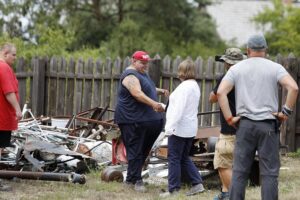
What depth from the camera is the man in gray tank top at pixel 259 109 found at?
7.08 meters

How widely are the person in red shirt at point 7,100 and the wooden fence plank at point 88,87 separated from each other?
6.03 m

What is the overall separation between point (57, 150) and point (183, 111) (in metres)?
2.39

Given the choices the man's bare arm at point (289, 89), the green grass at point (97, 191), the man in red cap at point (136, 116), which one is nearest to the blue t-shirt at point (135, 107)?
the man in red cap at point (136, 116)

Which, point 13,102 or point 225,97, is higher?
point 225,97

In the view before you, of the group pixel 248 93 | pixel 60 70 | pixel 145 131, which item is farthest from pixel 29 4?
pixel 248 93

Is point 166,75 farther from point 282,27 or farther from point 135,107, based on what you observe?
point 282,27

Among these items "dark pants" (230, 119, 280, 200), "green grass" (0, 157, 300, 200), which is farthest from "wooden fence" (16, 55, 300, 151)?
"dark pants" (230, 119, 280, 200)

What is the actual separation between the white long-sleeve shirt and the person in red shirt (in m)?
1.89

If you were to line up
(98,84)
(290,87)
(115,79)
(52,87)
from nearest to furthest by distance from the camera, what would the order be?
(290,87)
(115,79)
(98,84)
(52,87)

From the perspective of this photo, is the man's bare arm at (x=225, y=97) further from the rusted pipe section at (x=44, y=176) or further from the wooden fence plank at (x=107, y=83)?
the wooden fence plank at (x=107, y=83)

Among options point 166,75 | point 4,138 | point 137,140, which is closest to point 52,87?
point 166,75

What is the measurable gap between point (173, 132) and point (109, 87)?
634cm

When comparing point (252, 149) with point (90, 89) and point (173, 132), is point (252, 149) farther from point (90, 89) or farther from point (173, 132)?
point (90, 89)

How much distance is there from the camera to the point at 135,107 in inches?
372
